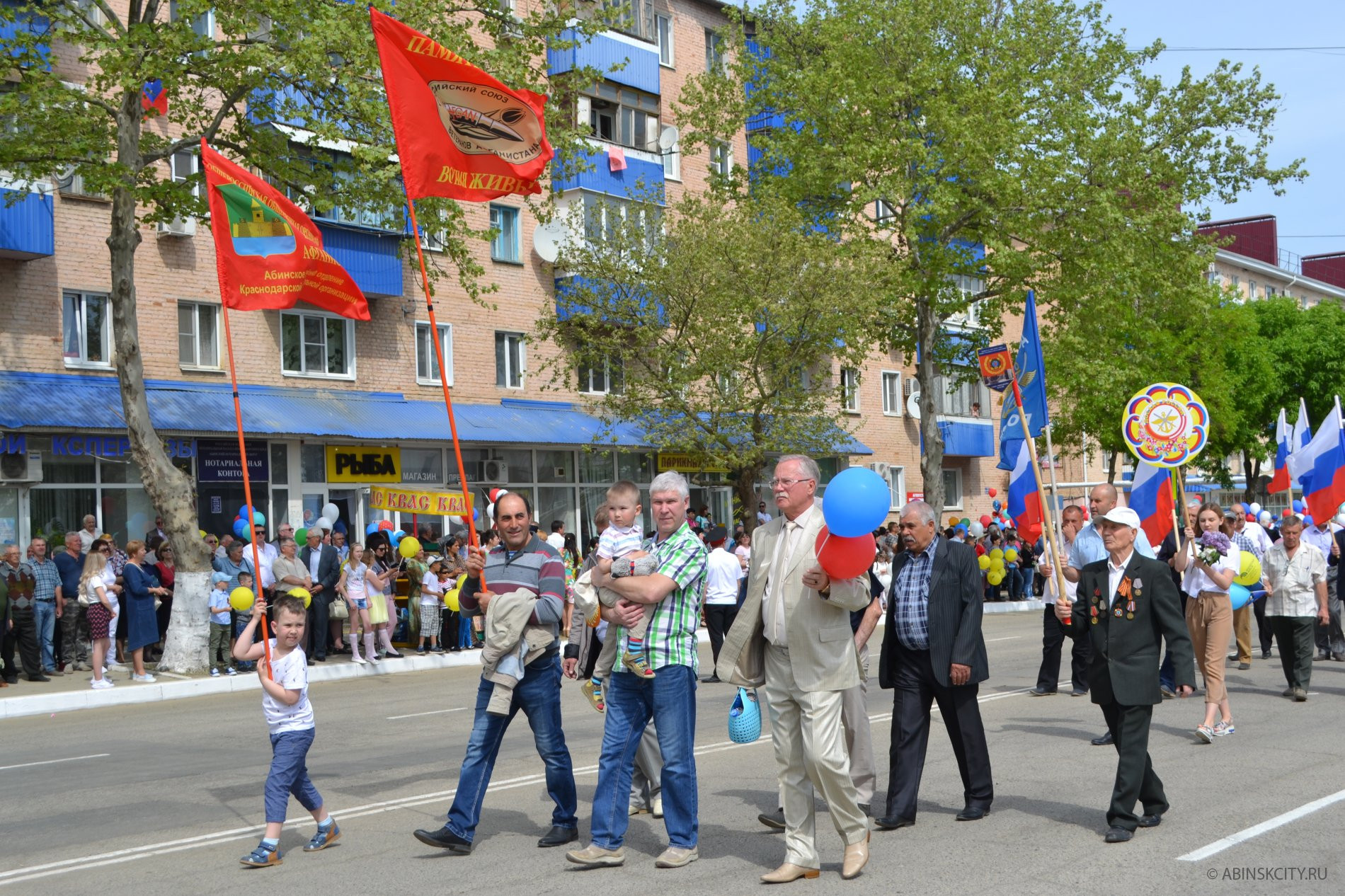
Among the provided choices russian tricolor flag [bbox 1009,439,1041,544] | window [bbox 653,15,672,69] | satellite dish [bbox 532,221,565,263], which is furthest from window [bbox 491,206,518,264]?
russian tricolor flag [bbox 1009,439,1041,544]

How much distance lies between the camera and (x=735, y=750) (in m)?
10.8

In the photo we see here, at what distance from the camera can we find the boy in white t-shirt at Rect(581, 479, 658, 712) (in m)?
6.77

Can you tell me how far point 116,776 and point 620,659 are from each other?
5.69m

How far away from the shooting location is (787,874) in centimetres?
642

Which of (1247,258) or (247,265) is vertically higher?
(1247,258)

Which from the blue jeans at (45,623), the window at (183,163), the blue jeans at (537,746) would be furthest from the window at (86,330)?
the blue jeans at (537,746)

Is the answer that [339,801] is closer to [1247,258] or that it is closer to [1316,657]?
[1316,657]

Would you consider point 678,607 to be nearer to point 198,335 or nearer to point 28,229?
point 28,229

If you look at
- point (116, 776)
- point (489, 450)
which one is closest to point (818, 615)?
point (116, 776)

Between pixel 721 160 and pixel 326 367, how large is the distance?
13.8 meters

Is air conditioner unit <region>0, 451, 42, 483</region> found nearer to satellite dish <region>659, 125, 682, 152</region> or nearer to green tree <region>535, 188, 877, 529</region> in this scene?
green tree <region>535, 188, 877, 529</region>

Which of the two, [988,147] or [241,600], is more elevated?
[988,147]

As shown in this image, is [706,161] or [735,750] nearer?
[735,750]

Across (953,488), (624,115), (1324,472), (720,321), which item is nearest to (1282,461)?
(1324,472)
